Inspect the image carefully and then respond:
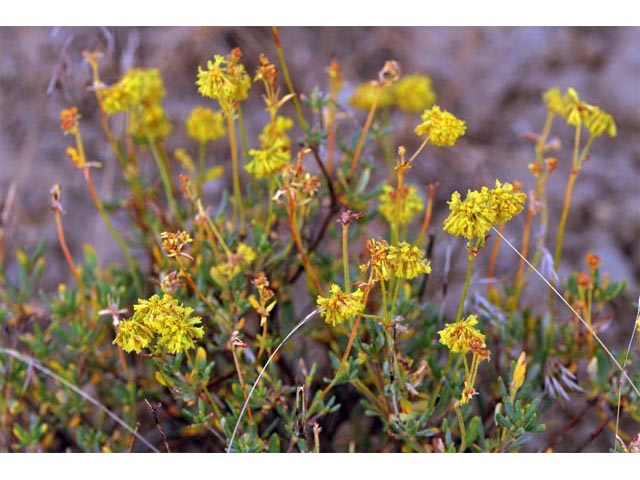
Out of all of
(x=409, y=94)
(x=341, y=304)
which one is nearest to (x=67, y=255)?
(x=341, y=304)

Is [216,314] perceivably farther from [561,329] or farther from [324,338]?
[561,329]

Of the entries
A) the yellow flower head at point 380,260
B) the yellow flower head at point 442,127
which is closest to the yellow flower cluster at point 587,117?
the yellow flower head at point 442,127

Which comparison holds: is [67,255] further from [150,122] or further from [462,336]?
[462,336]

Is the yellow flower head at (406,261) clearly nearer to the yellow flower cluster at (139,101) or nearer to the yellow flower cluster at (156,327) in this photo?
the yellow flower cluster at (156,327)

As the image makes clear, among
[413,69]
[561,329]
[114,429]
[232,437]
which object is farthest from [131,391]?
[413,69]

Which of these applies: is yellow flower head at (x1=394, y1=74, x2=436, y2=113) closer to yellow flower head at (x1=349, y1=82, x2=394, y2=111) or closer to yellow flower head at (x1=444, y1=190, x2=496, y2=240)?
yellow flower head at (x1=349, y1=82, x2=394, y2=111)

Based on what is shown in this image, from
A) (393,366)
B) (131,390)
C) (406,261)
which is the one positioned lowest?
(131,390)
